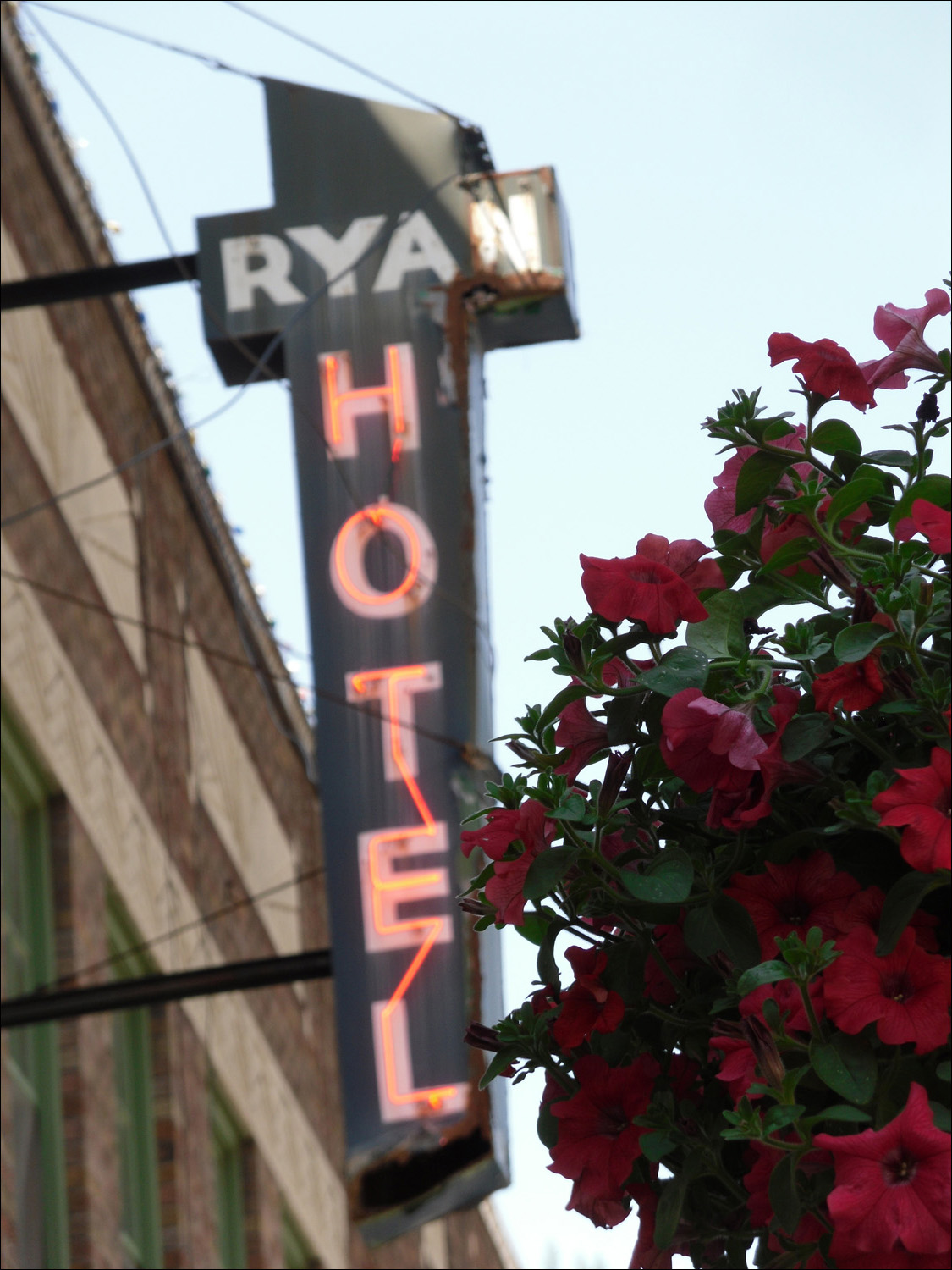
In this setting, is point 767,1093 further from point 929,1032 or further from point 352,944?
point 352,944

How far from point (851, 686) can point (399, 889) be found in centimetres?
563

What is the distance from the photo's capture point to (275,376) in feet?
26.8

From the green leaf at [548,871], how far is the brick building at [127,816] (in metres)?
6.28

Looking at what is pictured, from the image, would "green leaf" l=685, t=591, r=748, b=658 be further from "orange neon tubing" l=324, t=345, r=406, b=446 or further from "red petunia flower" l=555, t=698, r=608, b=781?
"orange neon tubing" l=324, t=345, r=406, b=446

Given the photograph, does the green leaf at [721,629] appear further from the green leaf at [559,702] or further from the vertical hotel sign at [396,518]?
the vertical hotel sign at [396,518]

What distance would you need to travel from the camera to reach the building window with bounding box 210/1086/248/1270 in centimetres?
1150

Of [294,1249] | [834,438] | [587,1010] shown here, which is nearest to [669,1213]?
[587,1010]

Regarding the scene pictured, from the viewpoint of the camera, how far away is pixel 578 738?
1.93 meters

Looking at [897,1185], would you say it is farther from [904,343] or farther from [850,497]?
[904,343]

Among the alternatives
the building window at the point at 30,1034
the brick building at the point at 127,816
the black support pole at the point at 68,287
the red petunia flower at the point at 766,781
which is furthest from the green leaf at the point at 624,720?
the building window at the point at 30,1034

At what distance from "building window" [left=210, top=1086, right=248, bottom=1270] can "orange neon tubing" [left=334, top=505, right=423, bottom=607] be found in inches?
191

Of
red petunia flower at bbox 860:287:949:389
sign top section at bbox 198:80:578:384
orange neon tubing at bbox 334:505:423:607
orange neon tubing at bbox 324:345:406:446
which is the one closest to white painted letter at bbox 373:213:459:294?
sign top section at bbox 198:80:578:384

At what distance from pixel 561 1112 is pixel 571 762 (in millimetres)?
351

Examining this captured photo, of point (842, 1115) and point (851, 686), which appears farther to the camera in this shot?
point (851, 686)
